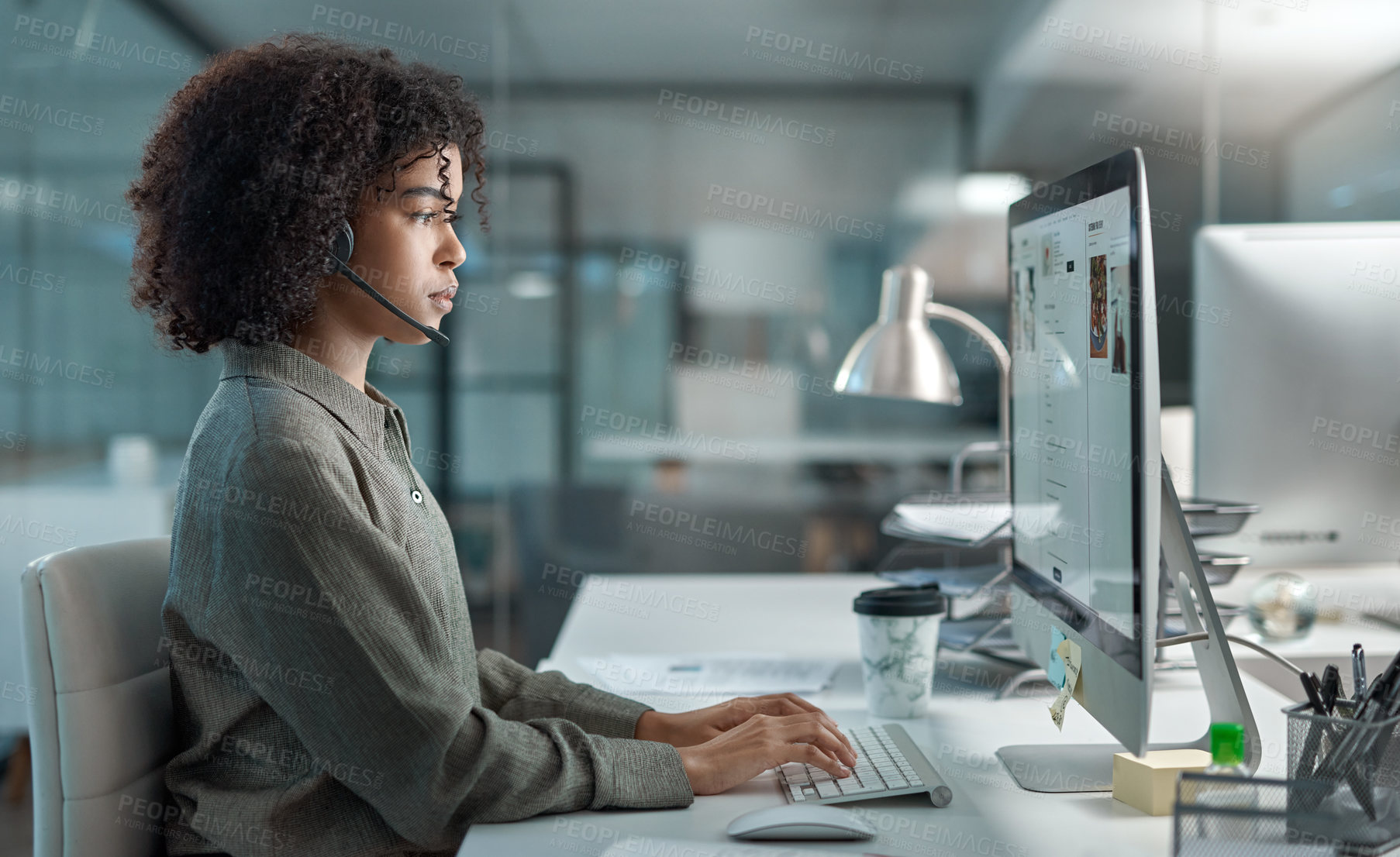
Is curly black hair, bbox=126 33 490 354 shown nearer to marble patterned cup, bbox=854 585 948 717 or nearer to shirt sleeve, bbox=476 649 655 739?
shirt sleeve, bbox=476 649 655 739

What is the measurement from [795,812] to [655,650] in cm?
72

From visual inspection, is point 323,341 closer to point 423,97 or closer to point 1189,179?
point 423,97

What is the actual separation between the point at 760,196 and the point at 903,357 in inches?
64.8

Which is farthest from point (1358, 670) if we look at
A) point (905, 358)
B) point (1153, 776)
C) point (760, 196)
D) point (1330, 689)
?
point (760, 196)

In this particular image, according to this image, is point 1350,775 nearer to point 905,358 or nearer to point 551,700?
point 551,700

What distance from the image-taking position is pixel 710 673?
4.44ft

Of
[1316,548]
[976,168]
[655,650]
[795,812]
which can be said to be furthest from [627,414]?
[795,812]

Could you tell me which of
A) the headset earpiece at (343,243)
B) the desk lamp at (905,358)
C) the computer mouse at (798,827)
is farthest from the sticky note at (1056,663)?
the headset earpiece at (343,243)

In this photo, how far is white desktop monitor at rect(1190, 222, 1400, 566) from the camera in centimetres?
142

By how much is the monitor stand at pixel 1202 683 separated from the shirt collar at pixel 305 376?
681mm

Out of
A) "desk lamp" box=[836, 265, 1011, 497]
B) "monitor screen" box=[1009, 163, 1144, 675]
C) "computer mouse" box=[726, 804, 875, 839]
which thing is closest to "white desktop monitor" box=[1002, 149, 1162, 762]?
"monitor screen" box=[1009, 163, 1144, 675]

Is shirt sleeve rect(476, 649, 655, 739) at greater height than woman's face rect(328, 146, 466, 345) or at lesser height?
lesser

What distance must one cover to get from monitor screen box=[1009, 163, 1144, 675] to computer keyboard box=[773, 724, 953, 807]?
18 cm

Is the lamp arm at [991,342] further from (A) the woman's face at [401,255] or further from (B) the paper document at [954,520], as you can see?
(A) the woman's face at [401,255]
